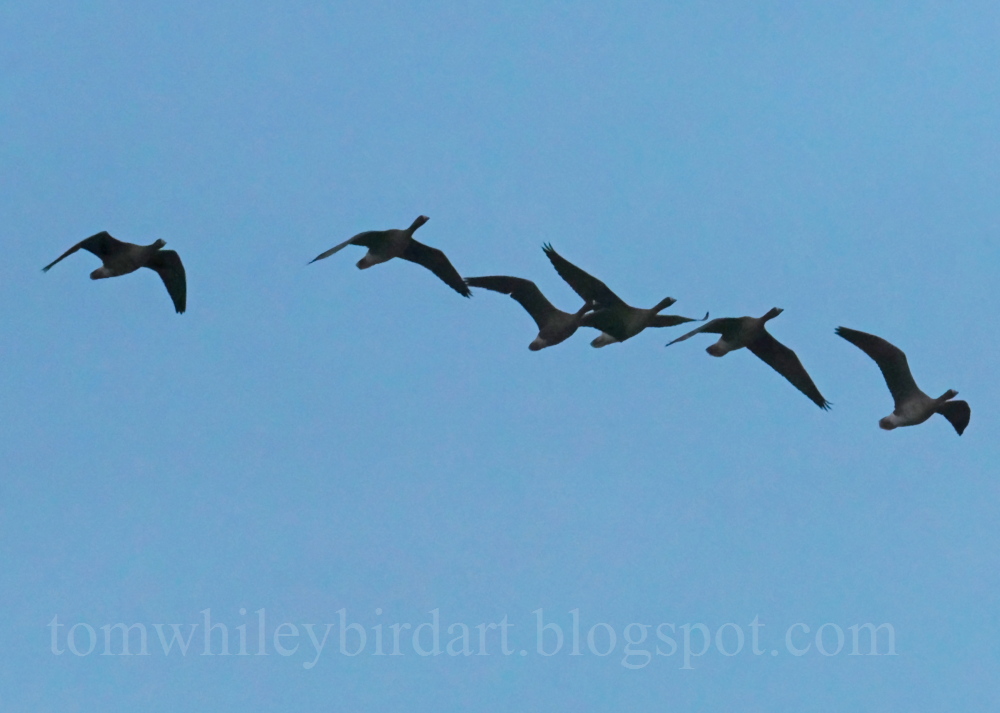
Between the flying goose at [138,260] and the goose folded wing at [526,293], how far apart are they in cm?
465

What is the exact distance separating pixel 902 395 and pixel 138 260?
39.4 ft

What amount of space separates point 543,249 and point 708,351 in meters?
2.99

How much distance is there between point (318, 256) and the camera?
22344 mm

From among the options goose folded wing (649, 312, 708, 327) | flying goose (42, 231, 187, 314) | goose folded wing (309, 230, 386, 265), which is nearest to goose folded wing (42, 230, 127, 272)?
flying goose (42, 231, 187, 314)

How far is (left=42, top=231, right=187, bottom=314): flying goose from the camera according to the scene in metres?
23.5

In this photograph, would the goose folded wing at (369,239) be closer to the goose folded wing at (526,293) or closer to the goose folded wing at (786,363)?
the goose folded wing at (526,293)

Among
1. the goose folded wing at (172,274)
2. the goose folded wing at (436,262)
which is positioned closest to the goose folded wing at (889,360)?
the goose folded wing at (436,262)

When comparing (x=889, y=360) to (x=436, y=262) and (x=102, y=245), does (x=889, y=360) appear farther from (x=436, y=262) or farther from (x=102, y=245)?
(x=102, y=245)

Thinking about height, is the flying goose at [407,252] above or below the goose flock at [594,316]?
above

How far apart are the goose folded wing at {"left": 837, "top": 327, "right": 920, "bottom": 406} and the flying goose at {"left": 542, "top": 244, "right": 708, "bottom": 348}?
9.53 feet

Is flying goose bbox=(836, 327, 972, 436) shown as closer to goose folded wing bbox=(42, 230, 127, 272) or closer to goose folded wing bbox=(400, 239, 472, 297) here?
goose folded wing bbox=(400, 239, 472, 297)

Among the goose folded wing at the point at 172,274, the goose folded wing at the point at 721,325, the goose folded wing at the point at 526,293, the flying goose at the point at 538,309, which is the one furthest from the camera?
the goose folded wing at the point at 526,293

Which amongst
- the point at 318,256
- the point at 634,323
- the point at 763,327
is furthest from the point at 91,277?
the point at 763,327

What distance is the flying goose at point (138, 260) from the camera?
77.1 feet
